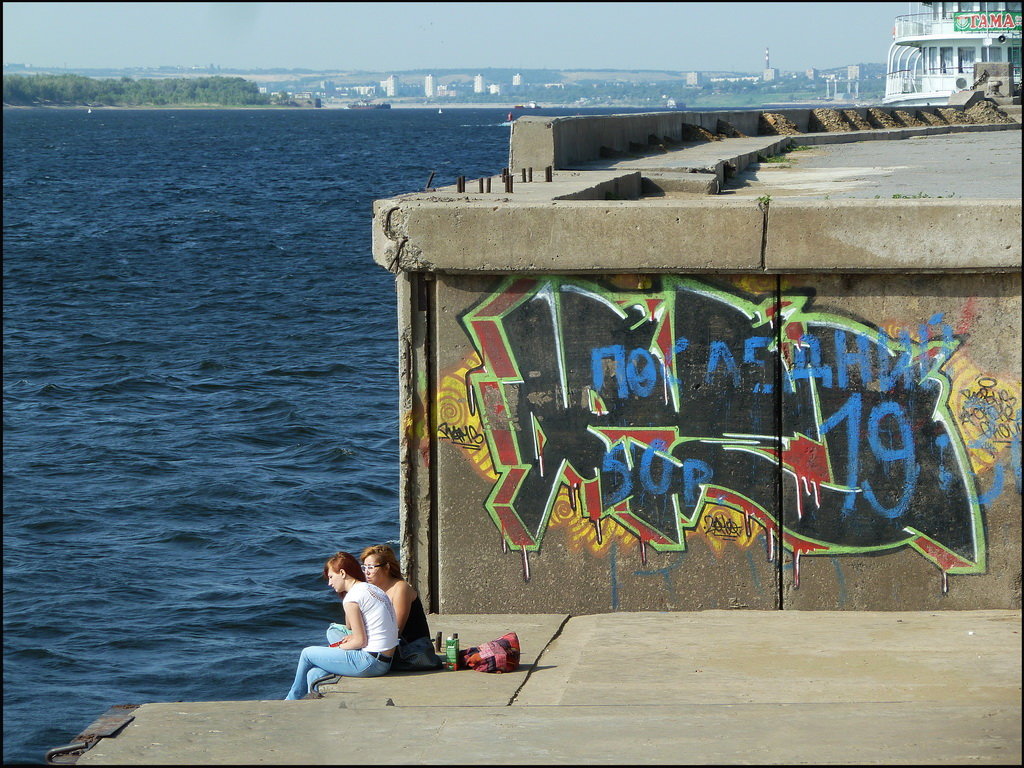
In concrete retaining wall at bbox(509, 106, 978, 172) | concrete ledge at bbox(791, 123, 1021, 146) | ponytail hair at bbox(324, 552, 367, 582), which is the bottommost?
ponytail hair at bbox(324, 552, 367, 582)

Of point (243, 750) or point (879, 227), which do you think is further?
point (879, 227)

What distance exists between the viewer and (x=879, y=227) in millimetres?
6707

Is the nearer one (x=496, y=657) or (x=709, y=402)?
(x=496, y=657)

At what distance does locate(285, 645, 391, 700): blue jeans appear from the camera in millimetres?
6523

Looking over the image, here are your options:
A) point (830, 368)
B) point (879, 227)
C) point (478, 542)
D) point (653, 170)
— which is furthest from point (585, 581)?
point (653, 170)

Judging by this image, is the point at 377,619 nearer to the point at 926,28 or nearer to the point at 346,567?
the point at 346,567

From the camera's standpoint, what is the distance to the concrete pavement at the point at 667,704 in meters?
4.58

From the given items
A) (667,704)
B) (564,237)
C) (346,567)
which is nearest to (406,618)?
(346,567)

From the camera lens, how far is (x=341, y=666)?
21.4 ft

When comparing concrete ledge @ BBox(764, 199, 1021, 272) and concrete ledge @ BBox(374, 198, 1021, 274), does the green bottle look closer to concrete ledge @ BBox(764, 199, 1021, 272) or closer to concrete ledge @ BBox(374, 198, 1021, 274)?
concrete ledge @ BBox(374, 198, 1021, 274)

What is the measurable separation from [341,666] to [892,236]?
342cm

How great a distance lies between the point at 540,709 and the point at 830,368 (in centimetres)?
249

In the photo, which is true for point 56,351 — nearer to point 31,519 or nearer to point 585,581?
point 31,519

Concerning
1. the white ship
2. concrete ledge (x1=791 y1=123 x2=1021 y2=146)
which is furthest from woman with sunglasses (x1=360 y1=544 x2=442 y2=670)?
the white ship
